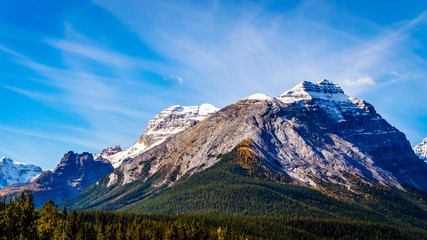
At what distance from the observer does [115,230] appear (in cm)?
14575

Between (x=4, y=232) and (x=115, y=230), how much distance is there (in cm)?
5199

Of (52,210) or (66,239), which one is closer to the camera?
(66,239)

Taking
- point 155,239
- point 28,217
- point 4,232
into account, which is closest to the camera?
point 4,232

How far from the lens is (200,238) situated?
154875 mm

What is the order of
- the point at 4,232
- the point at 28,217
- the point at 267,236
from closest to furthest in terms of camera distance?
1. the point at 4,232
2. the point at 28,217
3. the point at 267,236

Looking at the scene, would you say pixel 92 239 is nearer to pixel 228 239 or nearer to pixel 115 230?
pixel 115 230

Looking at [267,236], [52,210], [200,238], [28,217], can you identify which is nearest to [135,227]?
[200,238]

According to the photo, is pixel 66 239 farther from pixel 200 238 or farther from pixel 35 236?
pixel 200 238

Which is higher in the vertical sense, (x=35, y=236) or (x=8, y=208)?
(x=8, y=208)

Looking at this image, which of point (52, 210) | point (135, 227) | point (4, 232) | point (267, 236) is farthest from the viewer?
point (267, 236)

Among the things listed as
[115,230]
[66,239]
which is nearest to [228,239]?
[115,230]

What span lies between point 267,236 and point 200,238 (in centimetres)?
5514

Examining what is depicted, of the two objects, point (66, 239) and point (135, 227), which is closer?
point (66, 239)

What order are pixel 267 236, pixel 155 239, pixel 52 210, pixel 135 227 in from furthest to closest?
pixel 267 236 < pixel 135 227 < pixel 155 239 < pixel 52 210
